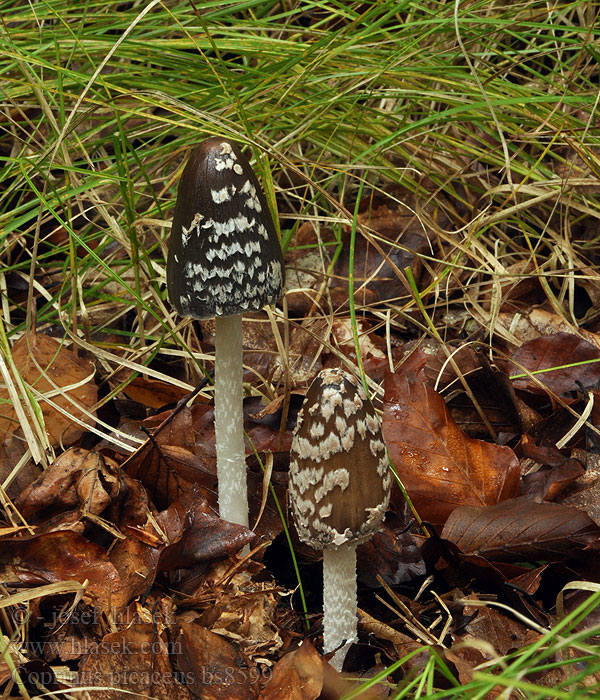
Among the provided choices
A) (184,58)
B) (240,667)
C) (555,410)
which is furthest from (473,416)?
(184,58)

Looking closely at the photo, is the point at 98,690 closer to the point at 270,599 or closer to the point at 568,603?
the point at 270,599

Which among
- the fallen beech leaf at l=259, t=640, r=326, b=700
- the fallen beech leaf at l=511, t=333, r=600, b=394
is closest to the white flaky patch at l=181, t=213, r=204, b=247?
the fallen beech leaf at l=259, t=640, r=326, b=700

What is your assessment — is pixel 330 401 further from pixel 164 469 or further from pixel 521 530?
pixel 164 469

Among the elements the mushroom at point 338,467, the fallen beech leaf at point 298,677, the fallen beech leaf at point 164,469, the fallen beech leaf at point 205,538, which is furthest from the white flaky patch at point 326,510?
the fallen beech leaf at point 164,469

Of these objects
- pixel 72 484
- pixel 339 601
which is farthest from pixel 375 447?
pixel 72 484

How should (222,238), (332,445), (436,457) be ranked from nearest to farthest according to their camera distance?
(332,445)
(222,238)
(436,457)

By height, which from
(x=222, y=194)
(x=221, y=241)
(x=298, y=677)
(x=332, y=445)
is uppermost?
(x=222, y=194)
